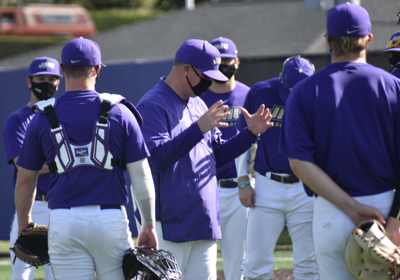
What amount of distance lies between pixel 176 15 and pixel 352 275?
17.2 meters

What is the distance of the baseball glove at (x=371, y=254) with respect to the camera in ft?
8.63

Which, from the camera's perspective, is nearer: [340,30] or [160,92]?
[340,30]

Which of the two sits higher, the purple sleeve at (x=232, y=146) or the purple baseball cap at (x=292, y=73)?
the purple baseball cap at (x=292, y=73)

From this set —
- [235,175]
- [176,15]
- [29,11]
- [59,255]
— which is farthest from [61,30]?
[59,255]

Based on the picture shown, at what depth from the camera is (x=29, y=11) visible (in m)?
29.1

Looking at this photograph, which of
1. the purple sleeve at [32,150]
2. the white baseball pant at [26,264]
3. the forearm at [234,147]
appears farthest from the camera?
the white baseball pant at [26,264]

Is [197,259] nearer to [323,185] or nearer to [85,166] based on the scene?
[85,166]

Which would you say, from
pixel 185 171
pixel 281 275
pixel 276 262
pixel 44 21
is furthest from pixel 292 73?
pixel 44 21

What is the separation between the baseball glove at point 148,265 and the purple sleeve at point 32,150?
78cm

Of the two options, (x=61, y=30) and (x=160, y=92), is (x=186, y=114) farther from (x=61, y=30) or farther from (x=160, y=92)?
(x=61, y=30)

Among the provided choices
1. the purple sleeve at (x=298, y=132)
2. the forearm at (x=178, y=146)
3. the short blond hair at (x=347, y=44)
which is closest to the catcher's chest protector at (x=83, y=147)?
the forearm at (x=178, y=146)

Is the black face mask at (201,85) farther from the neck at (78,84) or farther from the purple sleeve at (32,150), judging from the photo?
the purple sleeve at (32,150)

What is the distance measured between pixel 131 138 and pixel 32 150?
604 millimetres

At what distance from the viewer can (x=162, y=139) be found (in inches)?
141
